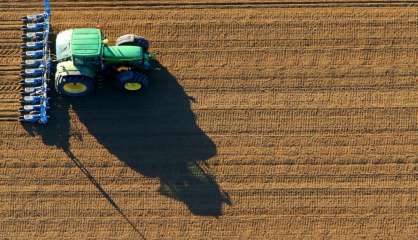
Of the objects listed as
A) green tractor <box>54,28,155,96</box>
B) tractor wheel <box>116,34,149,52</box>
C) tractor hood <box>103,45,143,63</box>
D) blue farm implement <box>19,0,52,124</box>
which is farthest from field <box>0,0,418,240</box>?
tractor hood <box>103,45,143,63</box>

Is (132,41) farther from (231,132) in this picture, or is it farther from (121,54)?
(231,132)

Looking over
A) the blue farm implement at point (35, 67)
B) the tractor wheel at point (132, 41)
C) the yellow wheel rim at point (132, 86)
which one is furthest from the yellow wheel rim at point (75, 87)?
the tractor wheel at point (132, 41)

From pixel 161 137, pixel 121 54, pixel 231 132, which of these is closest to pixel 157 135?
pixel 161 137

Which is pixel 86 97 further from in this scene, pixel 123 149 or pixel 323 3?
pixel 323 3

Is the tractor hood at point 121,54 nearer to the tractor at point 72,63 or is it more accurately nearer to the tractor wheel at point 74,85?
the tractor at point 72,63

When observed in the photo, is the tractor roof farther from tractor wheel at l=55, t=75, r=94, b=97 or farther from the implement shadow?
Answer: the implement shadow

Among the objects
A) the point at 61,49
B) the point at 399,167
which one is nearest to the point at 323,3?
the point at 399,167
